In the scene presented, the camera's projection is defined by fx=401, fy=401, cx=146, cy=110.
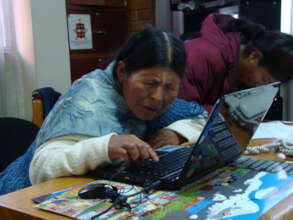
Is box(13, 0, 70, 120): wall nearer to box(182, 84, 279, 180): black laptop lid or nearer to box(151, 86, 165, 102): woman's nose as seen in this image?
box(151, 86, 165, 102): woman's nose

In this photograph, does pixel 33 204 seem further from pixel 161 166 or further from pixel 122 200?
pixel 161 166

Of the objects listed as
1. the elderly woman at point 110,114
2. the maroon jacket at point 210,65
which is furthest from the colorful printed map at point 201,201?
the maroon jacket at point 210,65

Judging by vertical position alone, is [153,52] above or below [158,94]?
above

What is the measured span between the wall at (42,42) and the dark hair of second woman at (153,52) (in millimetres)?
1668

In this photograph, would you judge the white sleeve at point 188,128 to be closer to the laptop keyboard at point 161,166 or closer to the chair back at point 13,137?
the laptop keyboard at point 161,166

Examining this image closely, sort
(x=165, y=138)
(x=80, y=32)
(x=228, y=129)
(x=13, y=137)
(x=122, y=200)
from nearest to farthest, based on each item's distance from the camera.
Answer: (x=122, y=200)
(x=228, y=129)
(x=165, y=138)
(x=13, y=137)
(x=80, y=32)

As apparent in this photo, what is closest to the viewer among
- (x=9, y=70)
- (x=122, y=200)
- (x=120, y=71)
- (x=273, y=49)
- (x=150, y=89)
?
(x=122, y=200)

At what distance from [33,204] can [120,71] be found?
0.52 m

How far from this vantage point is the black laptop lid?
0.71 metres

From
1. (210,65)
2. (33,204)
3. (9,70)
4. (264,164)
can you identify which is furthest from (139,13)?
(33,204)

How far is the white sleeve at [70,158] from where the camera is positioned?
900 millimetres

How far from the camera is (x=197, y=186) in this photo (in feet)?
2.60

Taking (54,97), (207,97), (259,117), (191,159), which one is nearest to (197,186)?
(191,159)

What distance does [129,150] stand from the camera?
88 centimetres
